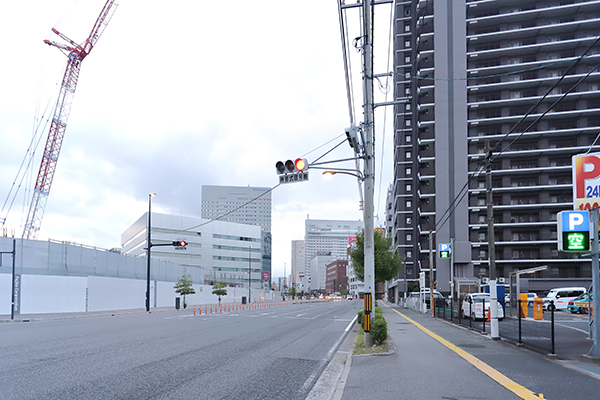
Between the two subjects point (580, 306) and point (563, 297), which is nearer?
point (580, 306)

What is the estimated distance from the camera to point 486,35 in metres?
74.1

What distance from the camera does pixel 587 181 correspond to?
13.6 m

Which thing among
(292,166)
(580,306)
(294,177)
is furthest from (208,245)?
(292,166)

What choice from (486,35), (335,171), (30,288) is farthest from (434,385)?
(486,35)

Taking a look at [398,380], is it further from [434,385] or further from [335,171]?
[335,171]

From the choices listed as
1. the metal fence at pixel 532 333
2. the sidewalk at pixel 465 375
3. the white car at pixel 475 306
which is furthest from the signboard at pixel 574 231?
the white car at pixel 475 306

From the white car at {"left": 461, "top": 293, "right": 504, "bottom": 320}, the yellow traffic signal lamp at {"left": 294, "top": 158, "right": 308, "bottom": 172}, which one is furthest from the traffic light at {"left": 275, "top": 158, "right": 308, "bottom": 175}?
the white car at {"left": 461, "top": 293, "right": 504, "bottom": 320}

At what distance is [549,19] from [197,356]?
81403 millimetres

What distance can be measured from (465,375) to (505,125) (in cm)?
7211

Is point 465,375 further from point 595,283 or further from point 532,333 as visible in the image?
point 532,333

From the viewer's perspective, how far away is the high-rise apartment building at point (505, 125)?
71125 mm

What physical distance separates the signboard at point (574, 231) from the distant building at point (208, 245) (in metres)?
86.3

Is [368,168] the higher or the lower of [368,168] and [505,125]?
the lower

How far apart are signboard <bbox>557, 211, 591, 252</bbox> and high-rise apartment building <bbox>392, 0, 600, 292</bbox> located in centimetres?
5896
